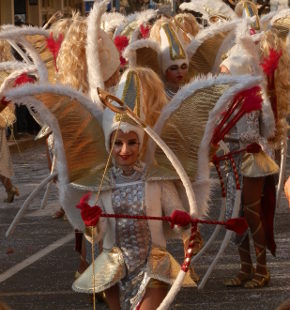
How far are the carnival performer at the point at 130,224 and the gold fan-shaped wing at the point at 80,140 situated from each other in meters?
0.09

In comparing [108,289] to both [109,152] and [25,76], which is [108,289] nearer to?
[109,152]

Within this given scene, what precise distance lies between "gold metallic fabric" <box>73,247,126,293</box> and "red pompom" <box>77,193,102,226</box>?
52 cm

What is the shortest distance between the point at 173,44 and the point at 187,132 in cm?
258

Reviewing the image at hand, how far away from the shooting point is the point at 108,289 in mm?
6957

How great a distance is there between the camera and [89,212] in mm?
6402

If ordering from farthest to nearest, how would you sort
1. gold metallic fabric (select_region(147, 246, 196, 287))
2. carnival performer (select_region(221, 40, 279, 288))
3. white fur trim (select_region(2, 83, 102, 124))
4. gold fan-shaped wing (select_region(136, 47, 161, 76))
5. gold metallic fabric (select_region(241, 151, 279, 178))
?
gold metallic fabric (select_region(241, 151, 279, 178)) < carnival performer (select_region(221, 40, 279, 288)) < gold fan-shaped wing (select_region(136, 47, 161, 76)) < gold metallic fabric (select_region(147, 246, 196, 287)) < white fur trim (select_region(2, 83, 102, 124))

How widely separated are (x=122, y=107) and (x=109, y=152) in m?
0.38

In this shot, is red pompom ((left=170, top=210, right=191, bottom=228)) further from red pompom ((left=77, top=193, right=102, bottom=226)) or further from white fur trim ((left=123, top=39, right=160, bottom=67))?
white fur trim ((left=123, top=39, right=160, bottom=67))

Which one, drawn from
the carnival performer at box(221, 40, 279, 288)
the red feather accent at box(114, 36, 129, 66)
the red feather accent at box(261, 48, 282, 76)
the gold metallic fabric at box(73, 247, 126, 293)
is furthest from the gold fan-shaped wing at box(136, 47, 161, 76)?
the gold metallic fabric at box(73, 247, 126, 293)

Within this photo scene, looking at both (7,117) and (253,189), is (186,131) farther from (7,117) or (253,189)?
(7,117)

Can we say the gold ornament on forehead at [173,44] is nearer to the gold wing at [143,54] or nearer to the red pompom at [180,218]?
the gold wing at [143,54]

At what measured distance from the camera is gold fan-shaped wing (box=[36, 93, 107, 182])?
6.99 metres

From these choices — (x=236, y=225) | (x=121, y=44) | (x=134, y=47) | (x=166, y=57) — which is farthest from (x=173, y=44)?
(x=236, y=225)

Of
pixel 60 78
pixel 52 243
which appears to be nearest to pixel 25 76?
pixel 60 78
